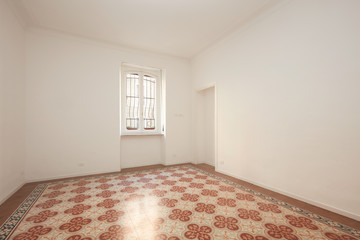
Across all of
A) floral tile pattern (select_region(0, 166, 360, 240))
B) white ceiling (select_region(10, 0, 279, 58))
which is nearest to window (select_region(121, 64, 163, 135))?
white ceiling (select_region(10, 0, 279, 58))

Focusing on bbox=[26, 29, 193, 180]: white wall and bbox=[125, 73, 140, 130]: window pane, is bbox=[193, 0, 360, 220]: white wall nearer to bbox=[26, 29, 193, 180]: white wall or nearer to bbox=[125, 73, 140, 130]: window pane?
bbox=[125, 73, 140, 130]: window pane

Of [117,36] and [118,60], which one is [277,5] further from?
[118,60]

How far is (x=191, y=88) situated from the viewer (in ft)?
19.6

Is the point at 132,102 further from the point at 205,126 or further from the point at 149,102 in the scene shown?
the point at 205,126

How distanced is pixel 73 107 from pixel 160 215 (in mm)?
3425

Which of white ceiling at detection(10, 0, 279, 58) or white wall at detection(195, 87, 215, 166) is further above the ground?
white ceiling at detection(10, 0, 279, 58)

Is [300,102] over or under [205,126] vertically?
over

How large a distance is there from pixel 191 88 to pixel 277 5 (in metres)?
3.24

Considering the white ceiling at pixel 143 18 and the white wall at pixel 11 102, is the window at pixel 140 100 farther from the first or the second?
the white wall at pixel 11 102

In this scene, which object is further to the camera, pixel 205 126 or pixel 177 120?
pixel 205 126

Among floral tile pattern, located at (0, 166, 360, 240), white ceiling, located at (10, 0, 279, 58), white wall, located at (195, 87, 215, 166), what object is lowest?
floral tile pattern, located at (0, 166, 360, 240)

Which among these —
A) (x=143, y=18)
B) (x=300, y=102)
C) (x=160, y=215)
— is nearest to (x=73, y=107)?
(x=143, y=18)

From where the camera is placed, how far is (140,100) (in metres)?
5.44

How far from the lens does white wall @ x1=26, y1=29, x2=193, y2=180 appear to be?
3969 millimetres
